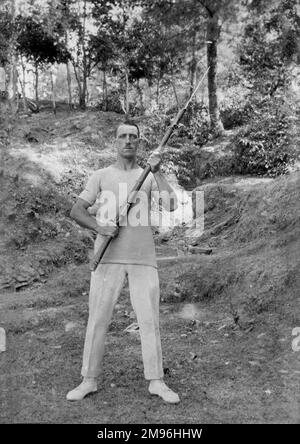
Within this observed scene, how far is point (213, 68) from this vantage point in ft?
56.7

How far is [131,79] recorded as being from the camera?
2230 cm

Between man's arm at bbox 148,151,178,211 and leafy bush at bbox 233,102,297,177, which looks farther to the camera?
leafy bush at bbox 233,102,297,177

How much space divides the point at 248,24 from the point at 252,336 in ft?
51.7

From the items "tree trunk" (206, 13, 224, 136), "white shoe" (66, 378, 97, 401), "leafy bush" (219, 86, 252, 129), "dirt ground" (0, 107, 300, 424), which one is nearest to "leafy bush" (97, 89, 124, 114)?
"leafy bush" (219, 86, 252, 129)

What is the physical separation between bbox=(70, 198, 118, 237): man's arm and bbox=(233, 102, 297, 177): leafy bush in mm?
10272

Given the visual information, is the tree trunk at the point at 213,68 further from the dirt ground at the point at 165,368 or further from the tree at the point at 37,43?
the dirt ground at the point at 165,368

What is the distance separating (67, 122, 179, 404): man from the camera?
4.21 meters

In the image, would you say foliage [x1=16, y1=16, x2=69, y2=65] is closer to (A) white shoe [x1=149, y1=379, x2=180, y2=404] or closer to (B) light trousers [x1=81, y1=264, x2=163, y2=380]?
(B) light trousers [x1=81, y1=264, x2=163, y2=380]

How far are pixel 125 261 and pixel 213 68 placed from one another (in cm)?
1417

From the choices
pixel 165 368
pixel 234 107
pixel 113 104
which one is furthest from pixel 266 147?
pixel 165 368

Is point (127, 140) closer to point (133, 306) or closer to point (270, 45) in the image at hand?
point (133, 306)

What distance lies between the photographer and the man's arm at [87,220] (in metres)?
4.21

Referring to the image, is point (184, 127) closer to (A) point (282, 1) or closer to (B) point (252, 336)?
(A) point (282, 1)

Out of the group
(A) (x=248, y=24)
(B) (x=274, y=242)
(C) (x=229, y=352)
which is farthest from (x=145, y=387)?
(A) (x=248, y=24)
